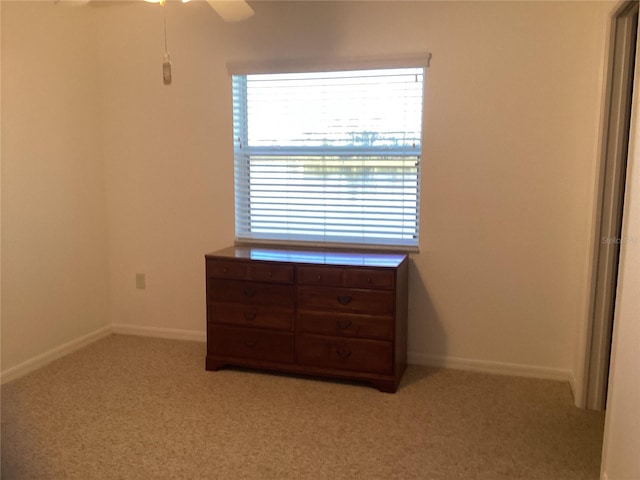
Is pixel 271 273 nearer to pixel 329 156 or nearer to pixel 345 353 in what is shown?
pixel 345 353

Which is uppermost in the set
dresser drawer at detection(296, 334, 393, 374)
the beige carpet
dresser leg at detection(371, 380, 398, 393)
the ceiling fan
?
the ceiling fan

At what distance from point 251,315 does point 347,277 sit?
0.67 m

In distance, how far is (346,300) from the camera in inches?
122

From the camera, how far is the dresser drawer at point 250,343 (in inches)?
128

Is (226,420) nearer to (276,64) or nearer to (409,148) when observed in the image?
(409,148)

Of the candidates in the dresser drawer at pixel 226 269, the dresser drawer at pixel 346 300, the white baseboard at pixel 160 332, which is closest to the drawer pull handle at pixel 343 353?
the dresser drawer at pixel 346 300

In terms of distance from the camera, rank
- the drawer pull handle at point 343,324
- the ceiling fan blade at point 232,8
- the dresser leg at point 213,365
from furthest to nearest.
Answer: the dresser leg at point 213,365
the drawer pull handle at point 343,324
the ceiling fan blade at point 232,8

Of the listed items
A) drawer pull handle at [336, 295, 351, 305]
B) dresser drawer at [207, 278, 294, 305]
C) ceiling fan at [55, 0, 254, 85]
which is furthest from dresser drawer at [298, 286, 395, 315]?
ceiling fan at [55, 0, 254, 85]

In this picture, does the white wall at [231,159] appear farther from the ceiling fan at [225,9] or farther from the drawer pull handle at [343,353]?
the ceiling fan at [225,9]

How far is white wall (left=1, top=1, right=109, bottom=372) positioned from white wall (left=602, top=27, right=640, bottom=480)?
3229 millimetres

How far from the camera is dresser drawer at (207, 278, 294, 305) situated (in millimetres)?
3211

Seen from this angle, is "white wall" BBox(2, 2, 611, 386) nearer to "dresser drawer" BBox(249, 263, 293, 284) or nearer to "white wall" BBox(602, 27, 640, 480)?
"dresser drawer" BBox(249, 263, 293, 284)

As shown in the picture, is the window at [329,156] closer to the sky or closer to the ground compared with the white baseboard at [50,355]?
closer to the sky

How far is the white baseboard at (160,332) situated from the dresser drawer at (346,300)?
113 cm
